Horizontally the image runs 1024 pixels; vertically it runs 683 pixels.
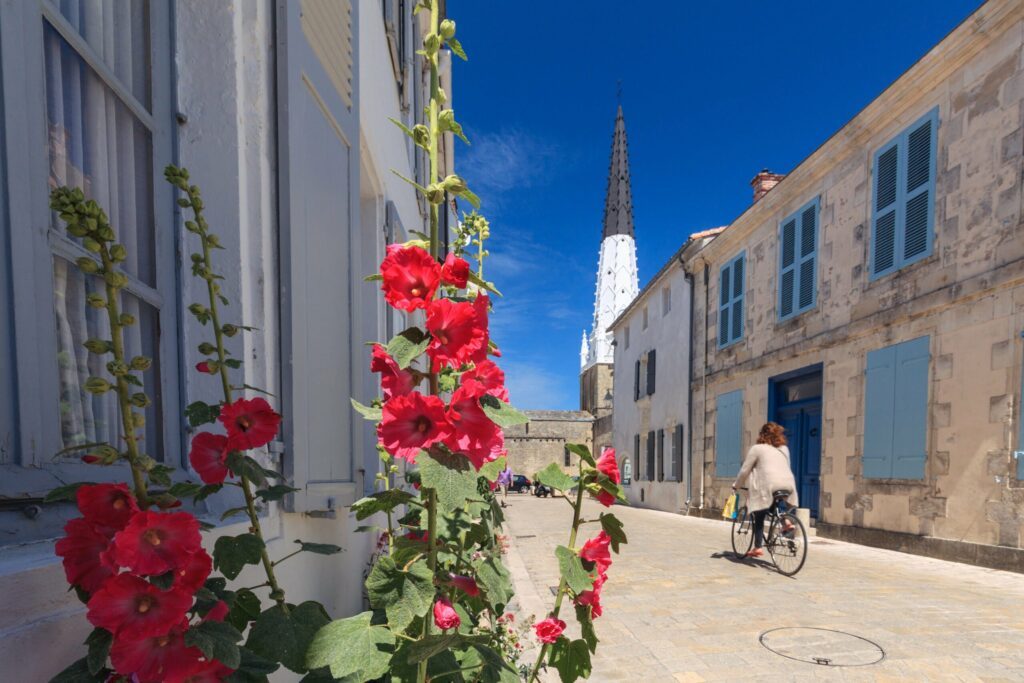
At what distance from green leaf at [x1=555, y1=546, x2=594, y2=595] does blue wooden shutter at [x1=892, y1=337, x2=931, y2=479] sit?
23.5ft

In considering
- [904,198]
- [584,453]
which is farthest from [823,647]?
[904,198]

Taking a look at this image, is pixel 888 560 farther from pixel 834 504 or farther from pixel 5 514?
pixel 5 514

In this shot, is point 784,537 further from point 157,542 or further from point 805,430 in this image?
point 157,542

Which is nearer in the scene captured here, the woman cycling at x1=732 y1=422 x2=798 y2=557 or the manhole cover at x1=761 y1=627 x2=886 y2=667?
the manhole cover at x1=761 y1=627 x2=886 y2=667

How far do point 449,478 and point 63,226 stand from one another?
895 mm

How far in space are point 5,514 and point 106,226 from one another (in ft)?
1.65

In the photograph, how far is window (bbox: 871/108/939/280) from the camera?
6.66m

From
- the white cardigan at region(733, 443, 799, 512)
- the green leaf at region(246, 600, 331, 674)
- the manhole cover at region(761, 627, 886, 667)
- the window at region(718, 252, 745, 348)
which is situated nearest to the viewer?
the green leaf at region(246, 600, 331, 674)

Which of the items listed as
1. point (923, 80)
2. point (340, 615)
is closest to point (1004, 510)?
point (923, 80)

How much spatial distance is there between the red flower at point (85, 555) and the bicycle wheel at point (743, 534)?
21.0 ft

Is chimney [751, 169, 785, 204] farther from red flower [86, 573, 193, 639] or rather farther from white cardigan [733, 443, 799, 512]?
red flower [86, 573, 193, 639]

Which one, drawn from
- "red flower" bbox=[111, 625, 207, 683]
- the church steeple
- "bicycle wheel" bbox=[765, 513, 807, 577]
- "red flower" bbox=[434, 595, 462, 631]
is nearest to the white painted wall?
"bicycle wheel" bbox=[765, 513, 807, 577]

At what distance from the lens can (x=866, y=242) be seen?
7.73 metres

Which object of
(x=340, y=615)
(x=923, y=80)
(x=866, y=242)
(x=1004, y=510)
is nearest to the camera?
(x=340, y=615)
